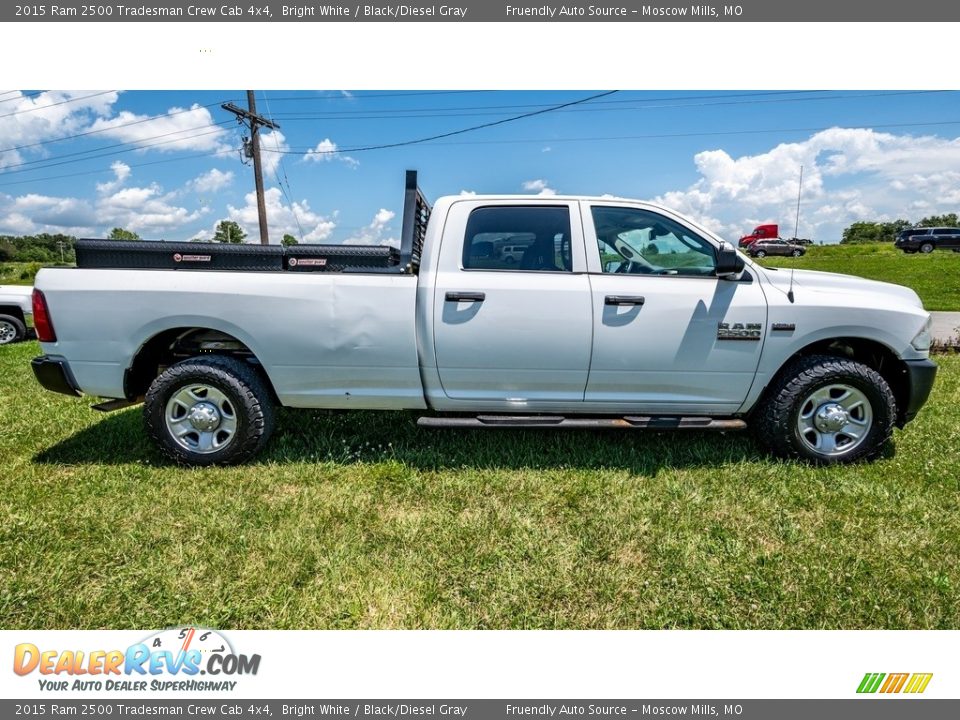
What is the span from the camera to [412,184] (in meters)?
3.89

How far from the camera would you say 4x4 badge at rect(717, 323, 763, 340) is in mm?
3375

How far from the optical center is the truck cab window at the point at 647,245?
347 cm

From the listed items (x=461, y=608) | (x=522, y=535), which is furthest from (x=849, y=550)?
(x=461, y=608)

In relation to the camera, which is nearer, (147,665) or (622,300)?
(147,665)

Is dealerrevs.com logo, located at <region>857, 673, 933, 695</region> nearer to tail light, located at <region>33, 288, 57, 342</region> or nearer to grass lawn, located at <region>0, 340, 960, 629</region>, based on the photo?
grass lawn, located at <region>0, 340, 960, 629</region>

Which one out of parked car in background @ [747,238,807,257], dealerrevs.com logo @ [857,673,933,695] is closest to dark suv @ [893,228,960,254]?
parked car in background @ [747,238,807,257]

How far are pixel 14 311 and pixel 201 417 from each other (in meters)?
9.18

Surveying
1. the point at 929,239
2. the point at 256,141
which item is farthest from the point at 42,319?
the point at 929,239

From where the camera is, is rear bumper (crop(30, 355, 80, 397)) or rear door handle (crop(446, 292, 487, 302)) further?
rear bumper (crop(30, 355, 80, 397))

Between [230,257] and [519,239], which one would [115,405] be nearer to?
[230,257]

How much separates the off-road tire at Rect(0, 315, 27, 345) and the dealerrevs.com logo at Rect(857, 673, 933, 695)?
12.9m

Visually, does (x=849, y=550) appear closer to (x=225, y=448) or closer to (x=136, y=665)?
(x=136, y=665)

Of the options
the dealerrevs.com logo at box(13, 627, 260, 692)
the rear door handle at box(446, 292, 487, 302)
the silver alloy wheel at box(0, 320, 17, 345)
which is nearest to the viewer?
the dealerrevs.com logo at box(13, 627, 260, 692)

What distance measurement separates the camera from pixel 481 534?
9.23 ft
